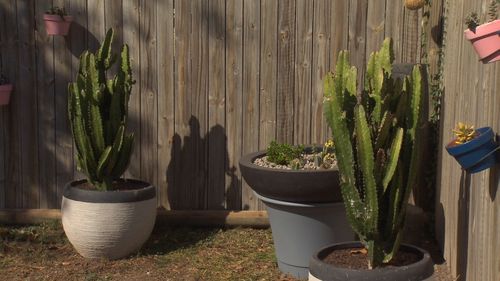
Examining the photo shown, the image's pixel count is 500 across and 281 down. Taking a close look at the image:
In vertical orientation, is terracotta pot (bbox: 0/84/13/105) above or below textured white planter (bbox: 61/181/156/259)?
above

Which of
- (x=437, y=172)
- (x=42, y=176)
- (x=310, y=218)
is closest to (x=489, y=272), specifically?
(x=310, y=218)

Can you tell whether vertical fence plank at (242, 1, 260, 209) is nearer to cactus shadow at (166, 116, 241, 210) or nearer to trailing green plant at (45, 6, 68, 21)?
cactus shadow at (166, 116, 241, 210)

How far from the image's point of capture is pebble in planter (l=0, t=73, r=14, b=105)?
20.0ft

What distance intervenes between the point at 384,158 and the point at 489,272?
72 cm

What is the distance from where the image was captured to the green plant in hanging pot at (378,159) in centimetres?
382

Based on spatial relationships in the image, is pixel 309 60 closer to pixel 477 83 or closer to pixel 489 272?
pixel 477 83

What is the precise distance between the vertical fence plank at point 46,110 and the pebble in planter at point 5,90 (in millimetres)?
221

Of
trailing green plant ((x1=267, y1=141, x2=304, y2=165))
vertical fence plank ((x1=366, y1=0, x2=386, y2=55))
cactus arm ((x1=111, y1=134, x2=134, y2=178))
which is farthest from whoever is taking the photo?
vertical fence plank ((x1=366, y1=0, x2=386, y2=55))

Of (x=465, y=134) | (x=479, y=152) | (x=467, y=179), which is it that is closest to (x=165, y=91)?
(x=467, y=179)

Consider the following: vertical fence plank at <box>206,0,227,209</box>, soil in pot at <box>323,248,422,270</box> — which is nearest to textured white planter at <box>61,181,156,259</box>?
vertical fence plank at <box>206,0,227,209</box>

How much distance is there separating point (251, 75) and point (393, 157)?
7.99 feet

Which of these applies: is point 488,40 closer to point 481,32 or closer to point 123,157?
point 481,32

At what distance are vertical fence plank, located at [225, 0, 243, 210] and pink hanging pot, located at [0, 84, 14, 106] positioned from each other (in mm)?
1685

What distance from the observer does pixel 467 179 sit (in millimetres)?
4316
